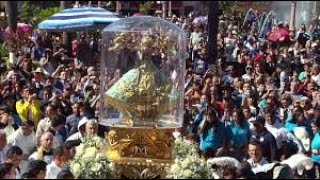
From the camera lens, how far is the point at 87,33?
22.8m

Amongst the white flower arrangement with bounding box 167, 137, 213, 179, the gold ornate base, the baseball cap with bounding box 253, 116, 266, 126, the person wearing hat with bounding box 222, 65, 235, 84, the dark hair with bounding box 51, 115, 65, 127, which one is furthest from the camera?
the person wearing hat with bounding box 222, 65, 235, 84

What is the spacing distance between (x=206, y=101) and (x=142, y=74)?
159 inches

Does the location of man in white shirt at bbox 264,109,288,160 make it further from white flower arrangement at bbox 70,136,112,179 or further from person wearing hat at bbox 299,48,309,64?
person wearing hat at bbox 299,48,309,64

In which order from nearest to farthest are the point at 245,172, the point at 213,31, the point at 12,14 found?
the point at 245,172 → the point at 213,31 → the point at 12,14

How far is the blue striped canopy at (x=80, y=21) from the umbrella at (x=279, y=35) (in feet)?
12.3

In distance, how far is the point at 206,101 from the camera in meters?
15.4

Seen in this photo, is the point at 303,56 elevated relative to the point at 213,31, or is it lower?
lower

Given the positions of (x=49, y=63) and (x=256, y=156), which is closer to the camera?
(x=256, y=156)

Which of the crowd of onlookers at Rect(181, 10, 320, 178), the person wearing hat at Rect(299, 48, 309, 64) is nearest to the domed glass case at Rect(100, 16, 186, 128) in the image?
the crowd of onlookers at Rect(181, 10, 320, 178)

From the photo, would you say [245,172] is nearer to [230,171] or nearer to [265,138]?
[230,171]

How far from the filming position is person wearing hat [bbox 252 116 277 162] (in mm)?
12859

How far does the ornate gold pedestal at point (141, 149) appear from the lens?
11102 mm

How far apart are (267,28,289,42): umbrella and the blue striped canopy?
12.3 ft

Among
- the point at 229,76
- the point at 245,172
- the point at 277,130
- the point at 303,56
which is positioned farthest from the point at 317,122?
the point at 303,56
